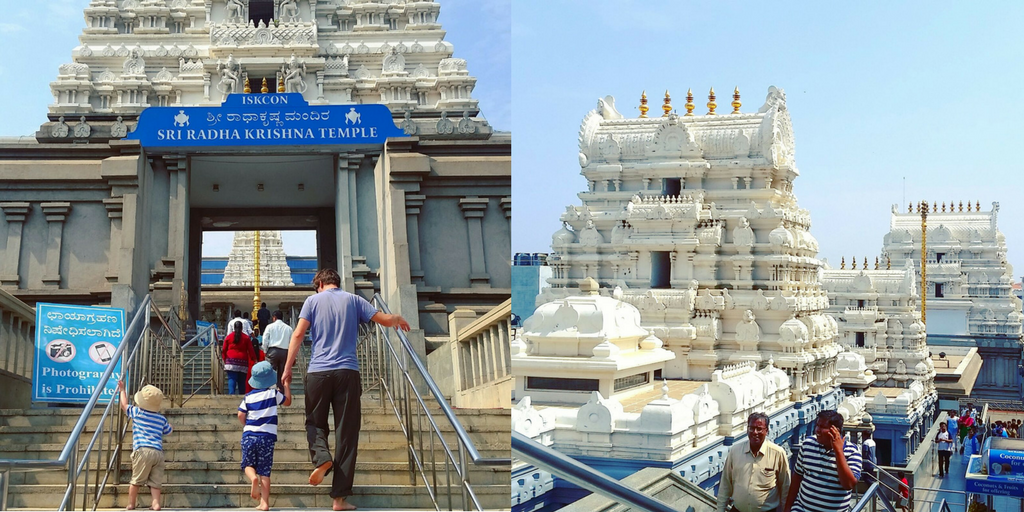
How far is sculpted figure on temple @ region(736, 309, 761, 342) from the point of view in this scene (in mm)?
18766

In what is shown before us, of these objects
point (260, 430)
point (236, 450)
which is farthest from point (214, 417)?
point (260, 430)

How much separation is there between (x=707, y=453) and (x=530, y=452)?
34.9ft

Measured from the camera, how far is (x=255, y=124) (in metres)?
8.51

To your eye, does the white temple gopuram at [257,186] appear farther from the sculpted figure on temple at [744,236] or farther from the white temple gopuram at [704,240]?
the sculpted figure on temple at [744,236]

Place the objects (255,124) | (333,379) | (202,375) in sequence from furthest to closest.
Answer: (255,124) < (202,375) < (333,379)

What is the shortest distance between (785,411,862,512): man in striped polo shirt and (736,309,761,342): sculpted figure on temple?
1467 centimetres

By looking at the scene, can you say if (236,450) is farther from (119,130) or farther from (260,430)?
(119,130)

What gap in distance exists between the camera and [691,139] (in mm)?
19578

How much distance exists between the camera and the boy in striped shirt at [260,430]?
12.7 ft

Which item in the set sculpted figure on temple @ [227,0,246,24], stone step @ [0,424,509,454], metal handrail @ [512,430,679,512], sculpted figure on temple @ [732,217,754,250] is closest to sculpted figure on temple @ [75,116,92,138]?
stone step @ [0,424,509,454]

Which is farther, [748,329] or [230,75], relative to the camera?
[748,329]

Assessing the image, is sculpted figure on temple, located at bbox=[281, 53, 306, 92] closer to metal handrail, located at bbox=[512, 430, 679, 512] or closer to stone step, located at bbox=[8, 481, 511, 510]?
stone step, located at bbox=[8, 481, 511, 510]

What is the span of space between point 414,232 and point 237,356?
2.95 m

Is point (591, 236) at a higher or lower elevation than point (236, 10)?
lower
